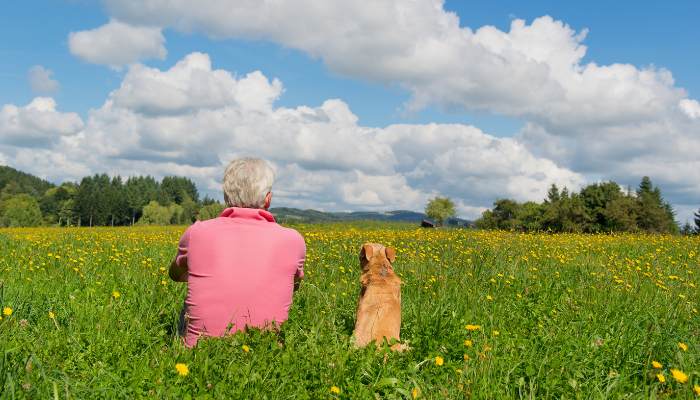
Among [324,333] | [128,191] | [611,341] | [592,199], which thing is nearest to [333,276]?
[324,333]

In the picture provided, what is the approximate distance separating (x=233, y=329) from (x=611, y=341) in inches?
123

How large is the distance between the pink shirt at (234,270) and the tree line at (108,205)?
213 feet

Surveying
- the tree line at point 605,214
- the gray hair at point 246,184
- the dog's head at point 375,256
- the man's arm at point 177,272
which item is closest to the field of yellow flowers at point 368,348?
the man's arm at point 177,272

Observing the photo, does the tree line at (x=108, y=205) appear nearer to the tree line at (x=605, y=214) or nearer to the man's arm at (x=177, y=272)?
the tree line at (x=605, y=214)

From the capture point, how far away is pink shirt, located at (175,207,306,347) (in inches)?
97.4

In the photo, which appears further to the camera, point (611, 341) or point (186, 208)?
point (186, 208)

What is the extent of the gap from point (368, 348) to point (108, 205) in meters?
105

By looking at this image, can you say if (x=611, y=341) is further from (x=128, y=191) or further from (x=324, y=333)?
(x=128, y=191)

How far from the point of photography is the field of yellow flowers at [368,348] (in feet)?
6.97

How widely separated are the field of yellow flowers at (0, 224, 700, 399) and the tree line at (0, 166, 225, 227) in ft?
207

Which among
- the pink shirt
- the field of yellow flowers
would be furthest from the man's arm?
the field of yellow flowers

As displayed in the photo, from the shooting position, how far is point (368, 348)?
262 centimetres

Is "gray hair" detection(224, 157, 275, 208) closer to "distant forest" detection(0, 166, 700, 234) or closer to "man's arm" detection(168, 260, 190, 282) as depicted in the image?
"man's arm" detection(168, 260, 190, 282)

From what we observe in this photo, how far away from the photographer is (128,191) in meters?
104
